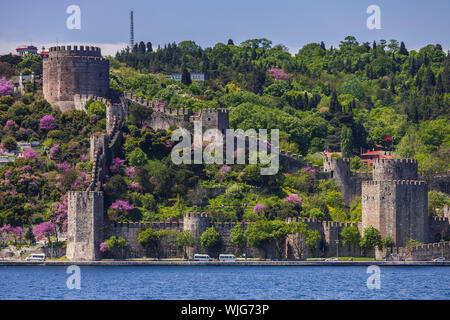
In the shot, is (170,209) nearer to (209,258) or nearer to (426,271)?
(209,258)

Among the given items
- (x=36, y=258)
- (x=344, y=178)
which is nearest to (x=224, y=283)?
(x=36, y=258)

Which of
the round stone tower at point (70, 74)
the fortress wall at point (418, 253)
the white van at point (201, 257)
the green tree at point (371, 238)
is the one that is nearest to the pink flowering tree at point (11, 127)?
the round stone tower at point (70, 74)

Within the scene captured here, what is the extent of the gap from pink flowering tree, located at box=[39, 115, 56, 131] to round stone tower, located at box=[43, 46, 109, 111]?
277 cm

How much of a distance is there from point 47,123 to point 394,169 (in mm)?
28692

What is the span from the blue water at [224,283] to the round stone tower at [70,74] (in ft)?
75.6

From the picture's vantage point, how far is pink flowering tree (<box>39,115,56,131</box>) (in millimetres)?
91688

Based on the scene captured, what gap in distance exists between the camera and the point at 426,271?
243 feet

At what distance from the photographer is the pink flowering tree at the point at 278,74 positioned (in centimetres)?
14590

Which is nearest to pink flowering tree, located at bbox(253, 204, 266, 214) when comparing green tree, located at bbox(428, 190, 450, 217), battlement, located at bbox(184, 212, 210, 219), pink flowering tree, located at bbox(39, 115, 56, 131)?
battlement, located at bbox(184, 212, 210, 219)

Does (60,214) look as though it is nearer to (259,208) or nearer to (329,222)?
(259,208)

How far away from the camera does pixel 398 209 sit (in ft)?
258

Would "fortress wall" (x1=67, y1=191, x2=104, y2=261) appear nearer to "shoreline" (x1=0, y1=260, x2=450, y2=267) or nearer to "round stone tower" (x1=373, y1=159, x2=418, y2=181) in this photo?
"shoreline" (x1=0, y1=260, x2=450, y2=267)

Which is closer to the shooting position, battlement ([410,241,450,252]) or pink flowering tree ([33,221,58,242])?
battlement ([410,241,450,252])
